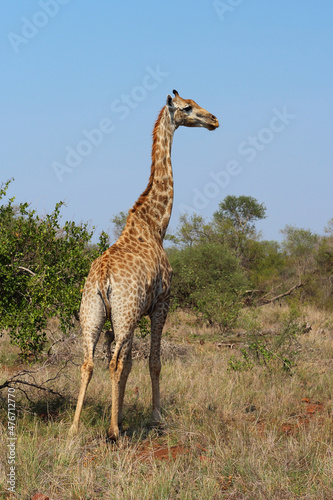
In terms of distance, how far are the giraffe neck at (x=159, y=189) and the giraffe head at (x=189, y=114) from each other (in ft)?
0.33

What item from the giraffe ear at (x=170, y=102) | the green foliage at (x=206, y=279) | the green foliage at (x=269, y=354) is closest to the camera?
the giraffe ear at (x=170, y=102)

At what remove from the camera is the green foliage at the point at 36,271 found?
6.03m

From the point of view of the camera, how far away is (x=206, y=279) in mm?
15977

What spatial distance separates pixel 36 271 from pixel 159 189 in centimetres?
179

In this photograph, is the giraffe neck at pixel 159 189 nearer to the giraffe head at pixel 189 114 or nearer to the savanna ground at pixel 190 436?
the giraffe head at pixel 189 114

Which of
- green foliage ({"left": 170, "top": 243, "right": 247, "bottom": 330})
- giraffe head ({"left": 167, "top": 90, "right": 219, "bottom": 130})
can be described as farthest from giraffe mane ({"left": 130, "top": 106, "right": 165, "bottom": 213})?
green foliage ({"left": 170, "top": 243, "right": 247, "bottom": 330})

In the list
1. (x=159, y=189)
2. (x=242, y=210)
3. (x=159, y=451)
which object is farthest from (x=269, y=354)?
(x=242, y=210)

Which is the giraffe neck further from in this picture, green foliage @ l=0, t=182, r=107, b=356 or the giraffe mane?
green foliage @ l=0, t=182, r=107, b=356

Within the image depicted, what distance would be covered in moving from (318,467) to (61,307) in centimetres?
338

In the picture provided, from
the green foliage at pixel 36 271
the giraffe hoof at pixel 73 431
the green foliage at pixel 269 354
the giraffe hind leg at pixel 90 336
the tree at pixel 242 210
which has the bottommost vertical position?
the giraffe hoof at pixel 73 431

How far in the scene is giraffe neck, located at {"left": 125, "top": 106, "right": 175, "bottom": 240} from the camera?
6520mm

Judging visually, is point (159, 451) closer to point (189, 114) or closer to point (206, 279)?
point (189, 114)

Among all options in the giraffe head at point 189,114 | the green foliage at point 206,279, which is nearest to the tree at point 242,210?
the green foliage at point 206,279

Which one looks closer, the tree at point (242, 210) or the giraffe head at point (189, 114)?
the giraffe head at point (189, 114)
